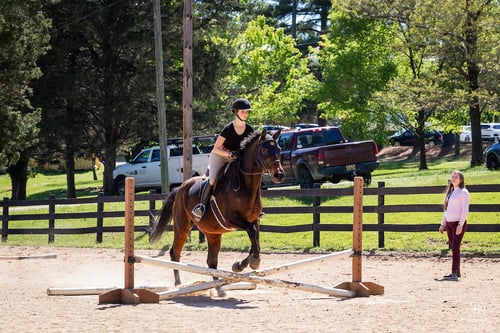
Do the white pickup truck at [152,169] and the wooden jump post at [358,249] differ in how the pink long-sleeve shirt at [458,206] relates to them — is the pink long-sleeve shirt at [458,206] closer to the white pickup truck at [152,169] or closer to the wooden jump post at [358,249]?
the wooden jump post at [358,249]

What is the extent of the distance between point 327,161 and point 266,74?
22903 millimetres

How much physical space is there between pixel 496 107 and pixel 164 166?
14.6 metres

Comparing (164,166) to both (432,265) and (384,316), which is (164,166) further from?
(384,316)

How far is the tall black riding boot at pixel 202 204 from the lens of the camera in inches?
468

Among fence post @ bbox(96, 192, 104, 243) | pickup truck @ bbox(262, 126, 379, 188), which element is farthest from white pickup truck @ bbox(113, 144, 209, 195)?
fence post @ bbox(96, 192, 104, 243)

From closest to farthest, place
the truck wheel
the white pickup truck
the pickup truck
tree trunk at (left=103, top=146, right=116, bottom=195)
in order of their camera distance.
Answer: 1. the pickup truck
2. the truck wheel
3. the white pickup truck
4. tree trunk at (left=103, top=146, right=116, bottom=195)

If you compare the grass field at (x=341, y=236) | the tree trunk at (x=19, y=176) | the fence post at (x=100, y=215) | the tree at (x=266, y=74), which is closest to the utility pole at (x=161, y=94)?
the grass field at (x=341, y=236)

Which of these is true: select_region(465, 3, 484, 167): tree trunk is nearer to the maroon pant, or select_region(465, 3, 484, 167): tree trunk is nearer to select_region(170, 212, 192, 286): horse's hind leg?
the maroon pant

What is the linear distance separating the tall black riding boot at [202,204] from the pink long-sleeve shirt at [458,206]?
163 inches

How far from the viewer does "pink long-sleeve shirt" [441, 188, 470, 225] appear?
13.3 meters

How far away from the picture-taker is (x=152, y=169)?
34281mm

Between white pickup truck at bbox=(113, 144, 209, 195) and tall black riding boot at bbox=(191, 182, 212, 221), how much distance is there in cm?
2120

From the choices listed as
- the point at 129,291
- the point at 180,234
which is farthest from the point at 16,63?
the point at 129,291

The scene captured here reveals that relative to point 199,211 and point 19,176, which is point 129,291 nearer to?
point 199,211
